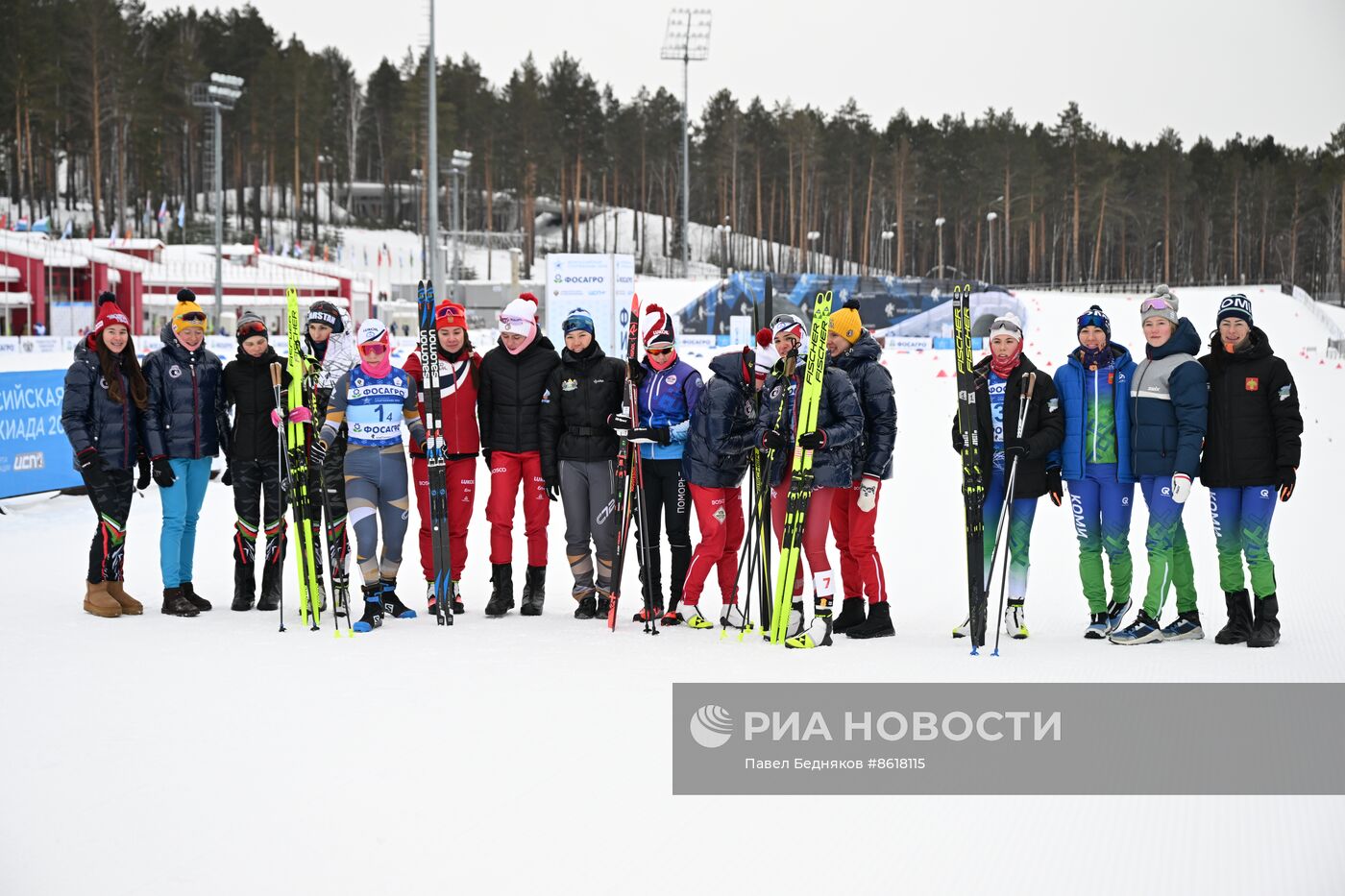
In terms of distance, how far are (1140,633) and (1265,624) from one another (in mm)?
587

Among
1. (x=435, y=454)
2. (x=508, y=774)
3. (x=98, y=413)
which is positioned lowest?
(x=508, y=774)

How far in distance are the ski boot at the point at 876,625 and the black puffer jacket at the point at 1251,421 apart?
5.64ft

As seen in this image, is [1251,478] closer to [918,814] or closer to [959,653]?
[959,653]

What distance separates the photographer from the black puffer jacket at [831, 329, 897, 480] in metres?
5.79

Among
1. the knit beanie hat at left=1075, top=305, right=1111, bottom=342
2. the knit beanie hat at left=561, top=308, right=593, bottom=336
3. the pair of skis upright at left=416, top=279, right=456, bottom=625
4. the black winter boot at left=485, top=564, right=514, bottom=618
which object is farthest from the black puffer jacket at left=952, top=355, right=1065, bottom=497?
the pair of skis upright at left=416, top=279, right=456, bottom=625

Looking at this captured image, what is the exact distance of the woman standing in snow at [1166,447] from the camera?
18.3ft

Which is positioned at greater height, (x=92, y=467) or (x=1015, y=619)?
(x=92, y=467)

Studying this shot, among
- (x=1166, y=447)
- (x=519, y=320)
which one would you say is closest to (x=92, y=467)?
(x=519, y=320)

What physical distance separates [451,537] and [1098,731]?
12.4ft

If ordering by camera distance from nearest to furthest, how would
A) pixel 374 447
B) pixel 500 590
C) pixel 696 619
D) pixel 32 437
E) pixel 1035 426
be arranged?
1. pixel 1035 426
2. pixel 696 619
3. pixel 374 447
4. pixel 500 590
5. pixel 32 437

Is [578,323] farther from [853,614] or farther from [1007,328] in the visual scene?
[1007,328]

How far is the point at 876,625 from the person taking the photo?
589 cm

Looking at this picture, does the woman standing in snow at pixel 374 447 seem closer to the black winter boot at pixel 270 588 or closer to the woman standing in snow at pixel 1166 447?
the black winter boot at pixel 270 588

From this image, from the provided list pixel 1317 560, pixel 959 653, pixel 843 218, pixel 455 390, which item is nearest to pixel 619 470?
pixel 455 390
